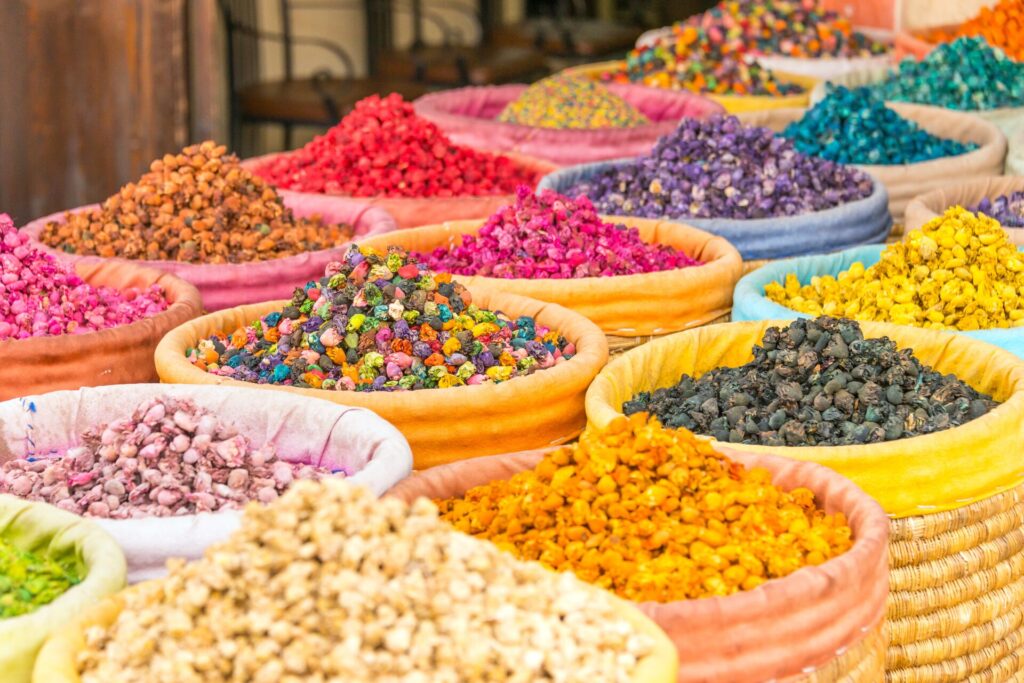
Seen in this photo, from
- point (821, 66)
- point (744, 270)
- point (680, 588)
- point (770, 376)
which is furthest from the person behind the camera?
point (821, 66)

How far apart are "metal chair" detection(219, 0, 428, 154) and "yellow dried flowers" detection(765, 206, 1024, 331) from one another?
109 inches

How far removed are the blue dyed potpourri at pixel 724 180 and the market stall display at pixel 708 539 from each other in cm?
117

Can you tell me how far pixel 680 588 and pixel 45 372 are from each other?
106 cm

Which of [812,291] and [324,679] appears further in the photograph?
[812,291]

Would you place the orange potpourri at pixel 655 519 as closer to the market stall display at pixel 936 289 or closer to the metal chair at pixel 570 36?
the market stall display at pixel 936 289

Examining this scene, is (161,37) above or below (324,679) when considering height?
above

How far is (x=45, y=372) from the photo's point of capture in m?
1.93

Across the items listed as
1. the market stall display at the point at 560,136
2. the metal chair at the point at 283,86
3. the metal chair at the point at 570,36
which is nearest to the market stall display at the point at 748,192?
the market stall display at the point at 560,136

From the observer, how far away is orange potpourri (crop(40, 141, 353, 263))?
2432 millimetres

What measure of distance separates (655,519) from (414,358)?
1.90 feet

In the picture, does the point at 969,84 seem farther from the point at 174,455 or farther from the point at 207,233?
the point at 174,455

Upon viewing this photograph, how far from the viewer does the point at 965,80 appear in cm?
361

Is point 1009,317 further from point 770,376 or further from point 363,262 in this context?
point 363,262

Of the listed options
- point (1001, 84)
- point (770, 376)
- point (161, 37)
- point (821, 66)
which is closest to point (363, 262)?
point (770, 376)
